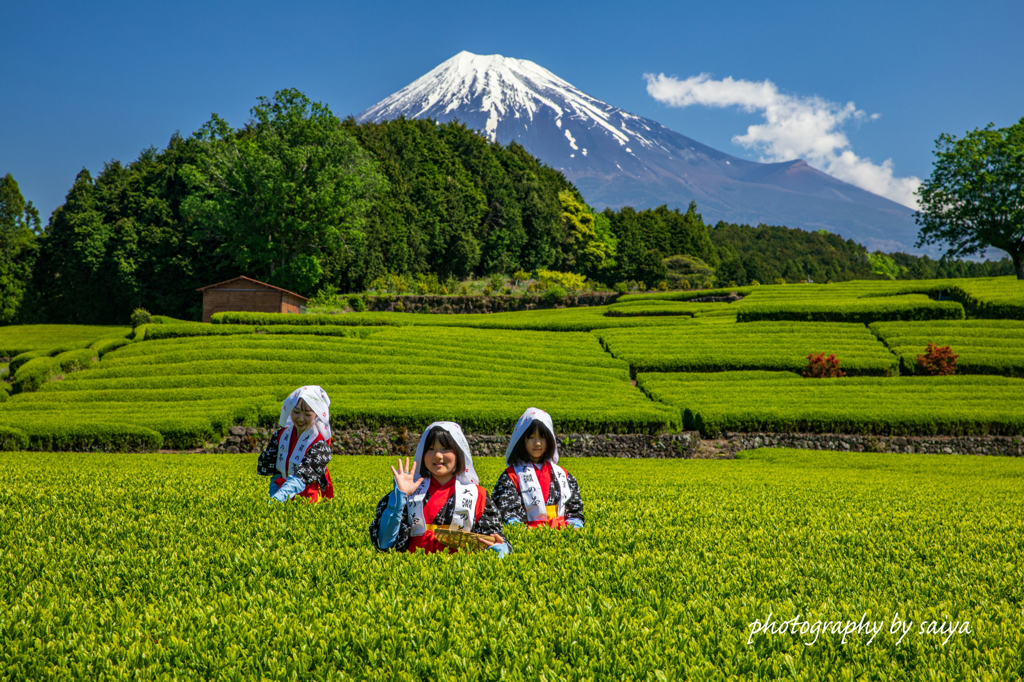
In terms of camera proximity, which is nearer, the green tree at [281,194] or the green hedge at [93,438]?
the green hedge at [93,438]

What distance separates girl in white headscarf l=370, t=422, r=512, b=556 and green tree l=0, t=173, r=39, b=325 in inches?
2124

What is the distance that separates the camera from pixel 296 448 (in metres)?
5.94

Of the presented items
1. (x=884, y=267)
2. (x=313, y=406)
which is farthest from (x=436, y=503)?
(x=884, y=267)

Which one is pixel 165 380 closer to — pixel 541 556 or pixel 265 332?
pixel 265 332

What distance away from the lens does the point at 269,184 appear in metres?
39.9

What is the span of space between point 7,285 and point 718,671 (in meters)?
56.9

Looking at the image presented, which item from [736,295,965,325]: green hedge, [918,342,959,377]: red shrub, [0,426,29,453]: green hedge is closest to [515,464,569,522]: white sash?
[0,426,29,453]: green hedge

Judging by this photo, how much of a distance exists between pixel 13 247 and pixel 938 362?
70.1 meters

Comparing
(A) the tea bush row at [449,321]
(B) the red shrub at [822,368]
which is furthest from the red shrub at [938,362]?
(A) the tea bush row at [449,321]

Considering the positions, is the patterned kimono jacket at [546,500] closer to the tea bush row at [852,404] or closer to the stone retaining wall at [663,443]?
the stone retaining wall at [663,443]

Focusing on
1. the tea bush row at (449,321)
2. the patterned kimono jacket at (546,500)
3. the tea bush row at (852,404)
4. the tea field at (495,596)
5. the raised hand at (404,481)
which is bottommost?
the tea bush row at (852,404)

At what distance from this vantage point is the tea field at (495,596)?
2.87 metres

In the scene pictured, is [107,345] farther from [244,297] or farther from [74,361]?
[244,297]

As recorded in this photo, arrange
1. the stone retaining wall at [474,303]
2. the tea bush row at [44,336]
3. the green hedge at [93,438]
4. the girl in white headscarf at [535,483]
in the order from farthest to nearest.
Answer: the stone retaining wall at [474,303] → the tea bush row at [44,336] → the green hedge at [93,438] → the girl in white headscarf at [535,483]
